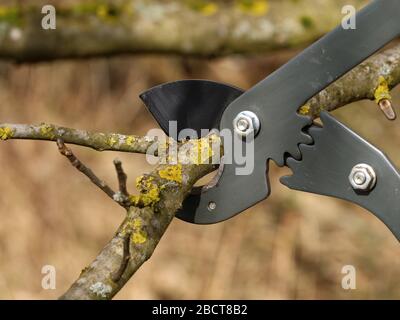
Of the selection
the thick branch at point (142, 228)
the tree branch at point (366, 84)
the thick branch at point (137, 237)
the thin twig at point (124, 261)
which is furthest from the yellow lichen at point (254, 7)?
the thin twig at point (124, 261)

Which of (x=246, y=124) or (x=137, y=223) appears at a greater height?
(x=246, y=124)

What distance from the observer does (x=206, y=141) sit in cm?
125

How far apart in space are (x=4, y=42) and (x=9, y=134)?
0.99m

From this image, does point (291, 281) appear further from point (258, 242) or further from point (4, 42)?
point (4, 42)

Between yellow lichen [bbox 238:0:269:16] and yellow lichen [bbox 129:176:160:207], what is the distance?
1134 millimetres

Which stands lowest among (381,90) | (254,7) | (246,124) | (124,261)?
(124,261)

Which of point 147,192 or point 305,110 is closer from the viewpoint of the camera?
point 147,192

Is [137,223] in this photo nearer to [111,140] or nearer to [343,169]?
[111,140]

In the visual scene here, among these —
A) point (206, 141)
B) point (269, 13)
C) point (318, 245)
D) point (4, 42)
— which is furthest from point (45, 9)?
point (318, 245)

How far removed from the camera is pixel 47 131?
116 cm

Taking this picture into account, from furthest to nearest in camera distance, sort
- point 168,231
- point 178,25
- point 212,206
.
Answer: point 168,231, point 178,25, point 212,206

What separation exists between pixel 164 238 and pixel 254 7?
1.20m

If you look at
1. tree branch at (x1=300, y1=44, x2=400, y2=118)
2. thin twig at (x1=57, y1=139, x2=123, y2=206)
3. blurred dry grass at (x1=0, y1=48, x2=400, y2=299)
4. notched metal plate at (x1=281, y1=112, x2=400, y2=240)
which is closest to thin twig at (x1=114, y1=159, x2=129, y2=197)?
thin twig at (x1=57, y1=139, x2=123, y2=206)

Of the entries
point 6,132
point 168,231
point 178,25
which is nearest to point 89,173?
point 6,132
